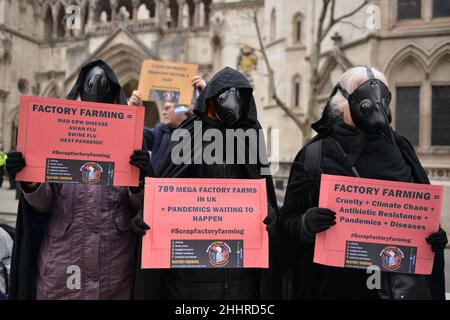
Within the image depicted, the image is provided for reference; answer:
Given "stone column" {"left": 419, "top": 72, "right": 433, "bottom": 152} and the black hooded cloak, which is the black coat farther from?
"stone column" {"left": 419, "top": 72, "right": 433, "bottom": 152}

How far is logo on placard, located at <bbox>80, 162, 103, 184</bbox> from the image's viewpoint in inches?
107

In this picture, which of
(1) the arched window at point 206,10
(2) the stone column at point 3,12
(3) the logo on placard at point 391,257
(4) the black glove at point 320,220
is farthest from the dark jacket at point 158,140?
(2) the stone column at point 3,12

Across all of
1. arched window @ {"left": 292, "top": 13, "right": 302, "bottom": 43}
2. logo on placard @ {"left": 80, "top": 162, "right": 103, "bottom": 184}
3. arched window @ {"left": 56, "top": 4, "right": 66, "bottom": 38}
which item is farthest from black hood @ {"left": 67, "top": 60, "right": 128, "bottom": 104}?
arched window @ {"left": 56, "top": 4, "right": 66, "bottom": 38}

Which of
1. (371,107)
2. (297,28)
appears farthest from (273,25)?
(371,107)

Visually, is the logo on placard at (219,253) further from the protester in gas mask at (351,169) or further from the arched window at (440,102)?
the arched window at (440,102)

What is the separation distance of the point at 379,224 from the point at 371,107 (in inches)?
26.5

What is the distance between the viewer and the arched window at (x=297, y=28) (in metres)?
19.6

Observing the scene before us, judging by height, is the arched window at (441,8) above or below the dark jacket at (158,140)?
above

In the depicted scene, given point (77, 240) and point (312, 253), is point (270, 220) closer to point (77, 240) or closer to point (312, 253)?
point (312, 253)

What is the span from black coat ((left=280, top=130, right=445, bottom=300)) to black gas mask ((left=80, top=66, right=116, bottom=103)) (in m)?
1.35

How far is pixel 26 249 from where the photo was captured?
2859 mm

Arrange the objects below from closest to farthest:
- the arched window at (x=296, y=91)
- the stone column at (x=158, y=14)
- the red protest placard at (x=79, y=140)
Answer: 1. the red protest placard at (x=79, y=140)
2. the arched window at (x=296, y=91)
3. the stone column at (x=158, y=14)
